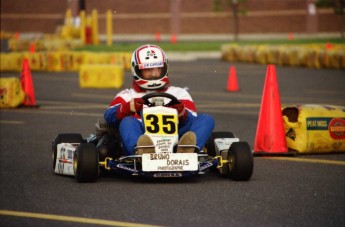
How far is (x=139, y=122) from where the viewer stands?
915 centimetres

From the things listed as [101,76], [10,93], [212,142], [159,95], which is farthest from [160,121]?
[101,76]

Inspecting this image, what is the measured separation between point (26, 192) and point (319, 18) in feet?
176

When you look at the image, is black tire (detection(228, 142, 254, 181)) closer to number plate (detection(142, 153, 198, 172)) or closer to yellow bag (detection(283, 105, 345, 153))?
number plate (detection(142, 153, 198, 172))

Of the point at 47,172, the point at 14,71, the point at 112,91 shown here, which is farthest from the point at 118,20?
the point at 47,172

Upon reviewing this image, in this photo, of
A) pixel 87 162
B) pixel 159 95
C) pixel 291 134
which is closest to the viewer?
pixel 87 162

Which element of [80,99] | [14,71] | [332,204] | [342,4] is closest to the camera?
[332,204]

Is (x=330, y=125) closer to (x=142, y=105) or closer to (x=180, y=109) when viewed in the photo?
(x=180, y=109)

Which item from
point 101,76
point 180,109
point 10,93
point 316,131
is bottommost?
point 101,76

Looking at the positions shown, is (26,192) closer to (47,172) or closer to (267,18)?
(47,172)

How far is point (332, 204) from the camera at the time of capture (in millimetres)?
7711

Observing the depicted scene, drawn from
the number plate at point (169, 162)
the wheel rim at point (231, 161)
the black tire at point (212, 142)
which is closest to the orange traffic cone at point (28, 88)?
the black tire at point (212, 142)

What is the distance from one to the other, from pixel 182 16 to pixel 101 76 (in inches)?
1573

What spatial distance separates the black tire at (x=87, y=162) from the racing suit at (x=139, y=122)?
0.35 metres

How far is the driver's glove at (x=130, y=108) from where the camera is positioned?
9164mm
